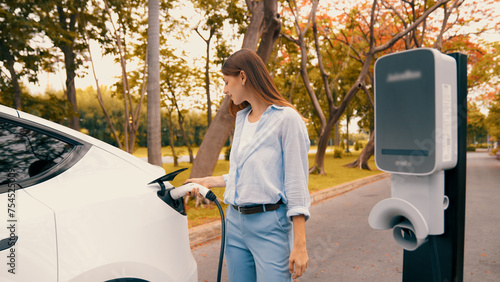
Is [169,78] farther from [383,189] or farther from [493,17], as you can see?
[493,17]

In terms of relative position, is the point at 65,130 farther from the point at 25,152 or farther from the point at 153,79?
the point at 153,79

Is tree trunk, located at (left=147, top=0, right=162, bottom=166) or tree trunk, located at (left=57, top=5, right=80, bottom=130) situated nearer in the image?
tree trunk, located at (left=147, top=0, right=162, bottom=166)

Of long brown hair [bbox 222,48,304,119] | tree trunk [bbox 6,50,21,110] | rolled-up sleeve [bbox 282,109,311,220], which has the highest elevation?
tree trunk [bbox 6,50,21,110]

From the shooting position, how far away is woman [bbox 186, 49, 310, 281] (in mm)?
1653

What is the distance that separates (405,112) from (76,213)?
1.35 m

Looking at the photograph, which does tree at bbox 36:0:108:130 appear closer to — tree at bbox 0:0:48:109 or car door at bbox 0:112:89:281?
tree at bbox 0:0:48:109

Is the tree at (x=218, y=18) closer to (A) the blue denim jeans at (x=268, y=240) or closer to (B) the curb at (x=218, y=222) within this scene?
(B) the curb at (x=218, y=222)

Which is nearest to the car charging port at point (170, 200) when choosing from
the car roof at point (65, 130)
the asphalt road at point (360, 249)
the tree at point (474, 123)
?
the car roof at point (65, 130)

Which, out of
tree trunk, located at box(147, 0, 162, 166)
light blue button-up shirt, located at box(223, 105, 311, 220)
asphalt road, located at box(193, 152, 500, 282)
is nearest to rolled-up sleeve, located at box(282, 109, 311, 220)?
light blue button-up shirt, located at box(223, 105, 311, 220)

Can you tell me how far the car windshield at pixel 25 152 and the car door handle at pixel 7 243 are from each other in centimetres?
26

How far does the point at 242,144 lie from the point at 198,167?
15.9 feet

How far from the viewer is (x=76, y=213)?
1438 millimetres

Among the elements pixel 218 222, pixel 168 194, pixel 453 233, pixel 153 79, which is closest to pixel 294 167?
pixel 168 194

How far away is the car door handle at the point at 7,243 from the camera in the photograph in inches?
49.9
